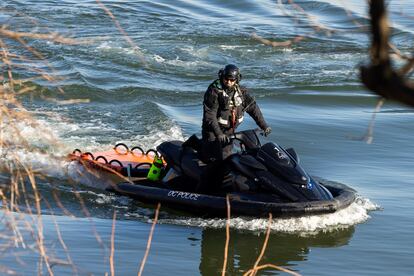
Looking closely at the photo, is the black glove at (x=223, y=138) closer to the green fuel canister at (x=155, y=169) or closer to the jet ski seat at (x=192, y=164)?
the jet ski seat at (x=192, y=164)

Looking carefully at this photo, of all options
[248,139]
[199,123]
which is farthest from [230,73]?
[199,123]

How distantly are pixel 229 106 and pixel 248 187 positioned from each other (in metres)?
0.84

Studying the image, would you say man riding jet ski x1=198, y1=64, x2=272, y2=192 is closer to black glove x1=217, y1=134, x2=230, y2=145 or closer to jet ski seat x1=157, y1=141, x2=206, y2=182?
black glove x1=217, y1=134, x2=230, y2=145

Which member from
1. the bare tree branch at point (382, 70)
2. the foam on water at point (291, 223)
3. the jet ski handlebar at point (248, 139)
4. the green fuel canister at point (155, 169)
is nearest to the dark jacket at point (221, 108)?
the jet ski handlebar at point (248, 139)

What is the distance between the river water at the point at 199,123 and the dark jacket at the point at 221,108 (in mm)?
961

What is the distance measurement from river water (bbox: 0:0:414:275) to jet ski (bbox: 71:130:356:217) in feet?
0.93

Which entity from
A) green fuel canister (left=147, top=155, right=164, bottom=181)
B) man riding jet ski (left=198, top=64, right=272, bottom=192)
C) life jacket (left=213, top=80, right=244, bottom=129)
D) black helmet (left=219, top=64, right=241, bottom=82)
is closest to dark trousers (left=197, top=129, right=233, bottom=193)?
man riding jet ski (left=198, top=64, right=272, bottom=192)

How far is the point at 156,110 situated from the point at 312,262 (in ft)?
21.5

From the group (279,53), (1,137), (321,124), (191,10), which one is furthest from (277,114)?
(1,137)

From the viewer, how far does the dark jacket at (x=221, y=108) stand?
962 cm

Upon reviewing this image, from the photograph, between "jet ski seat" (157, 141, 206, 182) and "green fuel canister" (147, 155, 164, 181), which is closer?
"jet ski seat" (157, 141, 206, 182)

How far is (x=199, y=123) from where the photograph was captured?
587 inches

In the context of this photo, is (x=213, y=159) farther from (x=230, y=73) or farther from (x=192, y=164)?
(x=230, y=73)

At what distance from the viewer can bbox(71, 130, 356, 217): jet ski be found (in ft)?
31.0
